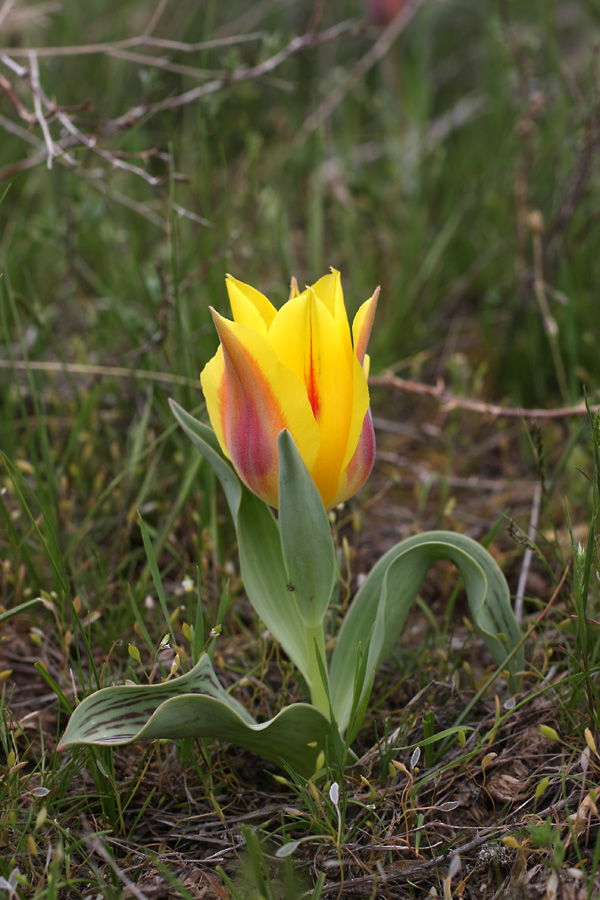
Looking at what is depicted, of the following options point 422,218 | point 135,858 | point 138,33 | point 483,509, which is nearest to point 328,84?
point 138,33

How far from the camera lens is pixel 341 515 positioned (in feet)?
6.35

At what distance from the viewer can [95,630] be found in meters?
1.49

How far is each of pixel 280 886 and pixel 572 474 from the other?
1197 millimetres

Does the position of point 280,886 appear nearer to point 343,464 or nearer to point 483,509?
point 343,464

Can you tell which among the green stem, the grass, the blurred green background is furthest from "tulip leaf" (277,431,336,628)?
the blurred green background

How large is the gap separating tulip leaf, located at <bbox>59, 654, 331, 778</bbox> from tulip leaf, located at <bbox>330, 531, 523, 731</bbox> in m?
0.13

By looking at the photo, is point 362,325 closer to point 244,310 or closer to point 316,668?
point 244,310

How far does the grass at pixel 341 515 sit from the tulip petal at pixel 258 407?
0.20 meters

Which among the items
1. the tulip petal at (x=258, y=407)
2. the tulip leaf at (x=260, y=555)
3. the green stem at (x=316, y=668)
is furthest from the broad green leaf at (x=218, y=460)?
the green stem at (x=316, y=668)

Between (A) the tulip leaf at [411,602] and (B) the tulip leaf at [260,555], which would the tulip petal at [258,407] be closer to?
(B) the tulip leaf at [260,555]

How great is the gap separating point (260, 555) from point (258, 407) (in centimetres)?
31

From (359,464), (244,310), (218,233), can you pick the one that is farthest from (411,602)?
(218,233)

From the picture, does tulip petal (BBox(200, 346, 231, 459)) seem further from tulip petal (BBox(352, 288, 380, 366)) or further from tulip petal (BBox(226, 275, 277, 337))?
tulip petal (BBox(352, 288, 380, 366))

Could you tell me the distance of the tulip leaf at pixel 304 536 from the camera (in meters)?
0.98
